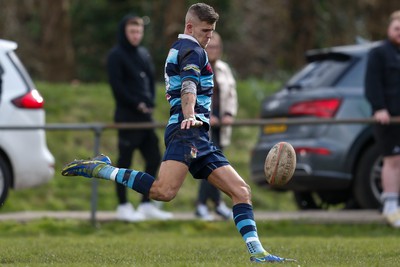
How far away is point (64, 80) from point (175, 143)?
60.1 ft

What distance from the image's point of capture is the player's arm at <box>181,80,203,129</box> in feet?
27.2

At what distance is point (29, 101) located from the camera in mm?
13984

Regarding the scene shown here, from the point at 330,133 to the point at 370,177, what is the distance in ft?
2.38

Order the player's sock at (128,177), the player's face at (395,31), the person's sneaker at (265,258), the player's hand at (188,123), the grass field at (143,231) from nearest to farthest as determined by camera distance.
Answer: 1. the player's hand at (188,123)
2. the person's sneaker at (265,258)
3. the player's sock at (128,177)
4. the grass field at (143,231)
5. the player's face at (395,31)

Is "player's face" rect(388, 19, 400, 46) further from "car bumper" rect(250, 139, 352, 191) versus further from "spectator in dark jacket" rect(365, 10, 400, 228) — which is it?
"car bumper" rect(250, 139, 352, 191)

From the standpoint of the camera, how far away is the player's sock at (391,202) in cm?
1320

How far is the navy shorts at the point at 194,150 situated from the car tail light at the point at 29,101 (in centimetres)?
556

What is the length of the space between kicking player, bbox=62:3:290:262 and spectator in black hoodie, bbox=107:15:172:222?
17.7ft

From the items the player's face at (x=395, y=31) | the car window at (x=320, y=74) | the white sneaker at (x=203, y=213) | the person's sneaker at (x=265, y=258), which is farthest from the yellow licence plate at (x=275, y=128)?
the person's sneaker at (x=265, y=258)

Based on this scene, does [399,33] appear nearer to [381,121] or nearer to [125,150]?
[381,121]

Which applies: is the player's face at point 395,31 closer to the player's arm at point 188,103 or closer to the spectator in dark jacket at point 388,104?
the spectator in dark jacket at point 388,104

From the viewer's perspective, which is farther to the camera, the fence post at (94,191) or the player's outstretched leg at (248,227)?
the fence post at (94,191)

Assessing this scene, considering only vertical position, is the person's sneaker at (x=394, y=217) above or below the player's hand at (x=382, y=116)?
below

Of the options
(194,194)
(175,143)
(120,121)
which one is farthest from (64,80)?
(175,143)
